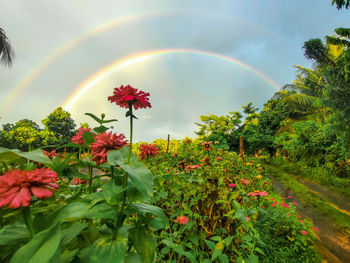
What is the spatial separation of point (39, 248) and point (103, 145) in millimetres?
411

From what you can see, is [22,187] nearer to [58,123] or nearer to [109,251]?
[109,251]

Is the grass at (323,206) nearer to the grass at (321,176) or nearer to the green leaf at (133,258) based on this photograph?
the grass at (321,176)

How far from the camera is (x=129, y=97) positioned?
0.85 meters

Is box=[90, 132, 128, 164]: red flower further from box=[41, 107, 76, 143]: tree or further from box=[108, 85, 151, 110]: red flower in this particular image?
box=[41, 107, 76, 143]: tree

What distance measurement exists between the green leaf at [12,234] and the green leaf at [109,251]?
0.22 metres

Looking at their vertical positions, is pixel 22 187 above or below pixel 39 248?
above

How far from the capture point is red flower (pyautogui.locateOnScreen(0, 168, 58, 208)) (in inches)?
19.0

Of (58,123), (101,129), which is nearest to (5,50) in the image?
(58,123)

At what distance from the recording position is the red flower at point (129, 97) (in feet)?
2.88

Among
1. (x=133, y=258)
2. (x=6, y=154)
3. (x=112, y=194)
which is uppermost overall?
(x=6, y=154)

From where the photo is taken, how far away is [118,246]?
568 mm

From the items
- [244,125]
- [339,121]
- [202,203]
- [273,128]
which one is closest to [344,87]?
[339,121]

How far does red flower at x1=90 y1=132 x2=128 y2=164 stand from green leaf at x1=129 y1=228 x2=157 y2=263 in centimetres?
32

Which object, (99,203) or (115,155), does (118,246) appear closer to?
(99,203)
